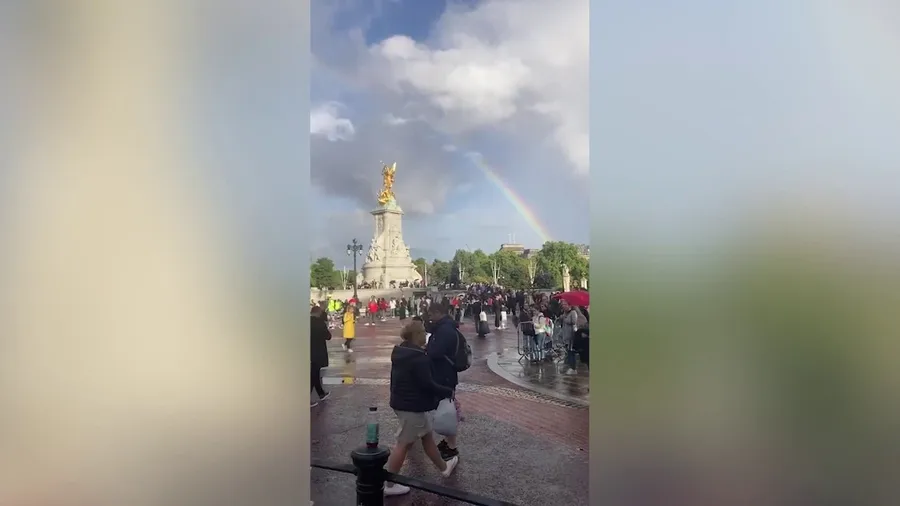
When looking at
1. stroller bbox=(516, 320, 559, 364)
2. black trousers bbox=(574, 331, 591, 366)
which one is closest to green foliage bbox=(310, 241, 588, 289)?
stroller bbox=(516, 320, 559, 364)

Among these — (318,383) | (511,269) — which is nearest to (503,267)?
(511,269)

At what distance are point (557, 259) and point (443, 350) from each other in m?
31.9

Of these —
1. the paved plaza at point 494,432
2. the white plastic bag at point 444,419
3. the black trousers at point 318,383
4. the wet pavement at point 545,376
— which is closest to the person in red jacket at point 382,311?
the wet pavement at point 545,376

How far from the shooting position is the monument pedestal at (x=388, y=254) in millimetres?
34906

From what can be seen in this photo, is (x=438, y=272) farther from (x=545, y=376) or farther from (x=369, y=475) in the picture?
(x=369, y=475)

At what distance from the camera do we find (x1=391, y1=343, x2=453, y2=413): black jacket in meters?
3.58

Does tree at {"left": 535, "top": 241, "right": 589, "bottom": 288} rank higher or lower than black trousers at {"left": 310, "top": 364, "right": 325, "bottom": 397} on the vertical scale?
higher

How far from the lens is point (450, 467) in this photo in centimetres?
423

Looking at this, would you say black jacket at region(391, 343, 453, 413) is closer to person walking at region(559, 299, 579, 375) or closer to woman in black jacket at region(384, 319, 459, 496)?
woman in black jacket at region(384, 319, 459, 496)
